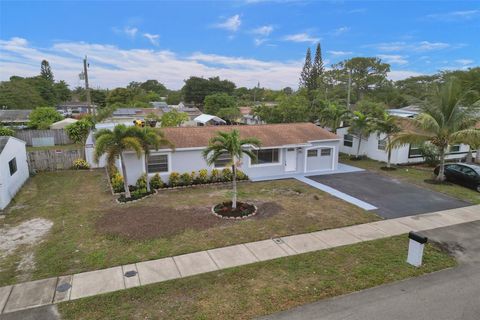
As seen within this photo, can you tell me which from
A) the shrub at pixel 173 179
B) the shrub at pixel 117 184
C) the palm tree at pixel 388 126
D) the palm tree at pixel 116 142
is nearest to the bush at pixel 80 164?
the shrub at pixel 117 184

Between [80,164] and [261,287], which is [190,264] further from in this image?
[80,164]

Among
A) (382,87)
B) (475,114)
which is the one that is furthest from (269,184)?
(382,87)

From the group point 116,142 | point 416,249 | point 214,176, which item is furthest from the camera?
point 214,176

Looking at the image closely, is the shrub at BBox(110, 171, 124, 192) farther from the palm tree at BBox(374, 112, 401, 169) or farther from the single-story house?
the palm tree at BBox(374, 112, 401, 169)

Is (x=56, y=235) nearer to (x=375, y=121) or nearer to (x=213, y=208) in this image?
(x=213, y=208)

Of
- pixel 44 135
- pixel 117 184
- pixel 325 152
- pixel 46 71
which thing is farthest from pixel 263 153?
pixel 46 71

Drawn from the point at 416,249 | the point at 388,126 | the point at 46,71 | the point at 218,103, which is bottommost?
the point at 416,249

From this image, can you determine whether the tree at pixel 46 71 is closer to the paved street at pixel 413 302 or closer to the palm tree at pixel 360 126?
the palm tree at pixel 360 126
